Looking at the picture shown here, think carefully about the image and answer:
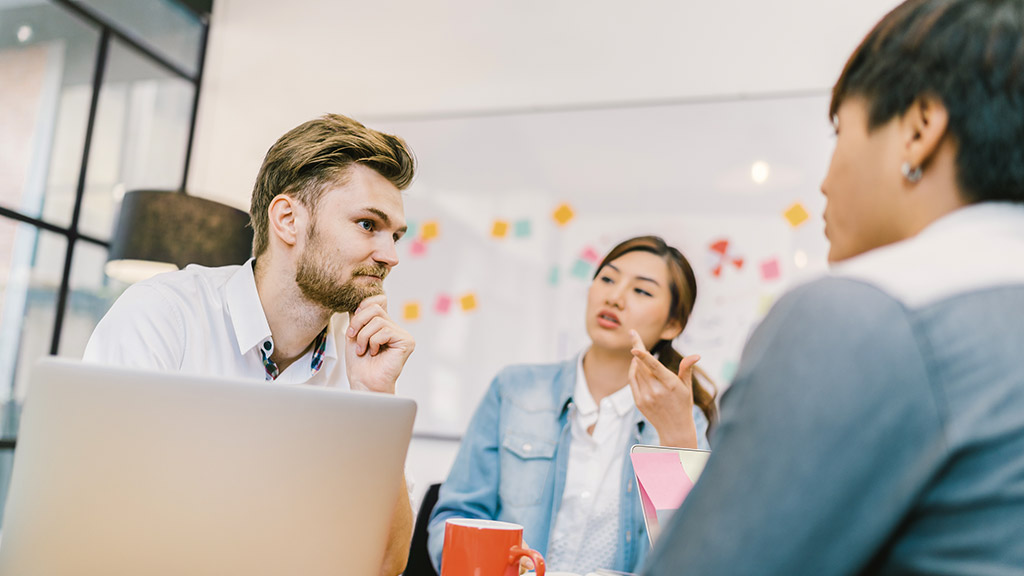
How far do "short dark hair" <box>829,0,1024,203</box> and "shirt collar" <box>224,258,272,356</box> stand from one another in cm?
110

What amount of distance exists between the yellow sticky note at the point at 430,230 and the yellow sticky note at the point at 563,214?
48 centimetres

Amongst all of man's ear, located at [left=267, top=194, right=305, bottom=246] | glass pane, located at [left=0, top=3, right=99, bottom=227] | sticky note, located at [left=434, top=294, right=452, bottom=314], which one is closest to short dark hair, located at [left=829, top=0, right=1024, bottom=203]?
man's ear, located at [left=267, top=194, right=305, bottom=246]

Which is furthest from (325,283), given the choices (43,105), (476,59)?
(43,105)

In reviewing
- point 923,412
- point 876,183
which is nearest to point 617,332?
point 876,183

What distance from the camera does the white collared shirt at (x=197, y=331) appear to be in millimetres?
1172

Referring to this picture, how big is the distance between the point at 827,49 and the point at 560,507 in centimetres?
197

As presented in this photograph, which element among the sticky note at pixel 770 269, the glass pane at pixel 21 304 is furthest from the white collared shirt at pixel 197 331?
the glass pane at pixel 21 304

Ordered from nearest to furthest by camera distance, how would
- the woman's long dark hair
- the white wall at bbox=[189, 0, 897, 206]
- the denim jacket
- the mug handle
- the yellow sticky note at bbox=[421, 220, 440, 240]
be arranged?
the mug handle, the denim jacket, the woman's long dark hair, the white wall at bbox=[189, 0, 897, 206], the yellow sticky note at bbox=[421, 220, 440, 240]

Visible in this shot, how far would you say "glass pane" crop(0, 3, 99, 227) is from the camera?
9.50ft

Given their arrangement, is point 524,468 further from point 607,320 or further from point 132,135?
point 132,135

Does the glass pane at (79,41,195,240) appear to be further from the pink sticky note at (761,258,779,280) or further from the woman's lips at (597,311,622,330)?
the pink sticky note at (761,258,779,280)

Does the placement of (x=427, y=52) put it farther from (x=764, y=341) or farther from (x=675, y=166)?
(x=764, y=341)

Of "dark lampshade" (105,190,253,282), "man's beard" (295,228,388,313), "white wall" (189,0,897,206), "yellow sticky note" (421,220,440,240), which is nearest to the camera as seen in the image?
"man's beard" (295,228,388,313)

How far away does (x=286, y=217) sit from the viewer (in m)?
1.51
